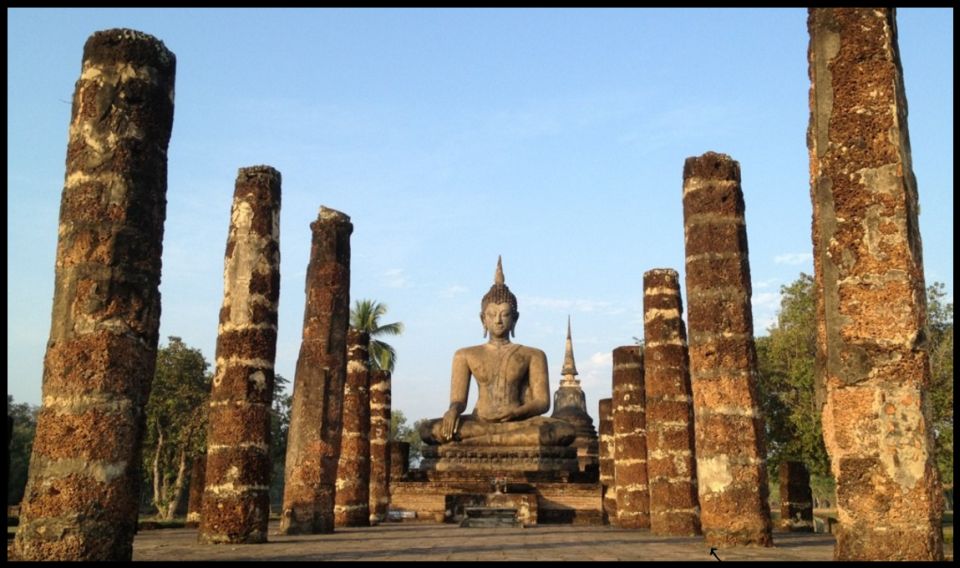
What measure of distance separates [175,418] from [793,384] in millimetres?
19732

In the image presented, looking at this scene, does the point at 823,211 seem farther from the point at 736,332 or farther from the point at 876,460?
the point at 736,332

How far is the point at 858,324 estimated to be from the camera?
789 cm

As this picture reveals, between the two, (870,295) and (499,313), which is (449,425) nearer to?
(499,313)

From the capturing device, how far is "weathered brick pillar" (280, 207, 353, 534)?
13.9m

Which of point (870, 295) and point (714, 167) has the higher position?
point (714, 167)

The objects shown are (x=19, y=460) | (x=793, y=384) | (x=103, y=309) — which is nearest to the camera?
(x=103, y=309)

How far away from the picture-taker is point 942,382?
2734cm

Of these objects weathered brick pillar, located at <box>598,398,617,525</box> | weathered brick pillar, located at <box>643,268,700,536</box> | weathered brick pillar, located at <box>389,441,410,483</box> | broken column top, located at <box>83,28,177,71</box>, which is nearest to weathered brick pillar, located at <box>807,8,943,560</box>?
weathered brick pillar, located at <box>643,268,700,536</box>

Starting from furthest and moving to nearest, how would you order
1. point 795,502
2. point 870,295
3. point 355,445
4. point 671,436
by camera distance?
point 795,502
point 355,445
point 671,436
point 870,295

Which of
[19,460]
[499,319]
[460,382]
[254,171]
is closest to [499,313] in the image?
[499,319]

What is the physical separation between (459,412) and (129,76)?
14.7 metres

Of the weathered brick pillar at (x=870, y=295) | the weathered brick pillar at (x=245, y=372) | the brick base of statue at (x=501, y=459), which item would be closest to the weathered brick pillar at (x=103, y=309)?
the weathered brick pillar at (x=245, y=372)

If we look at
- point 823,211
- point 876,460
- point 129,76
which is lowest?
point 876,460

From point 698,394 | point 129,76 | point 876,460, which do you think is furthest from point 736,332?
point 129,76
